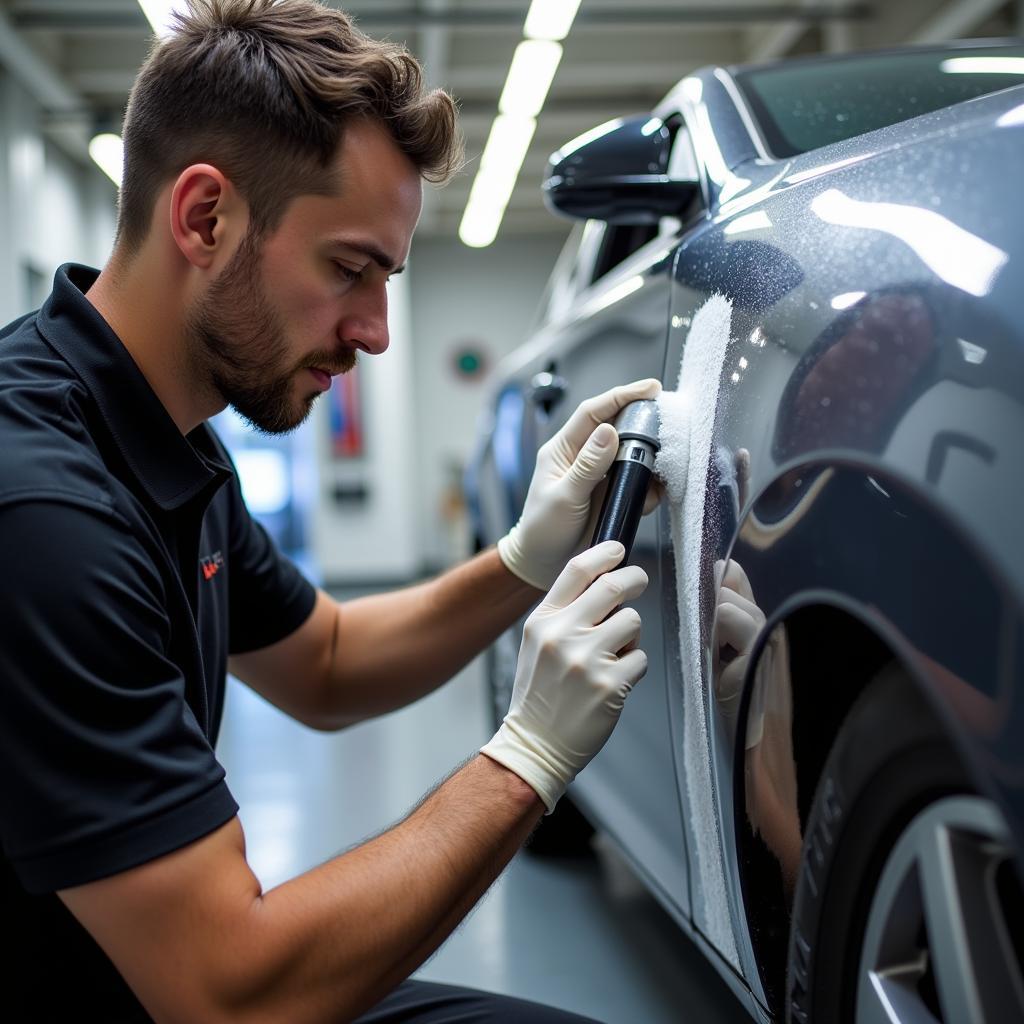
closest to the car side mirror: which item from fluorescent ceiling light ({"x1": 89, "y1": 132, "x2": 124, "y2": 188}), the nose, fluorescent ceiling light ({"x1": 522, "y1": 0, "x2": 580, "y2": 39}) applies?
the nose

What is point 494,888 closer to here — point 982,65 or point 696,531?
point 696,531

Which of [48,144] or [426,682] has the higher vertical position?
[48,144]

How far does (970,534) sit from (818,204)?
36 centimetres

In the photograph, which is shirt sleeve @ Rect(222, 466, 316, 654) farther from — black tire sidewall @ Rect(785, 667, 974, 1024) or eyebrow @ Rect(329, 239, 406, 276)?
black tire sidewall @ Rect(785, 667, 974, 1024)

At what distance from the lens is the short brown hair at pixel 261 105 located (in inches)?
40.1

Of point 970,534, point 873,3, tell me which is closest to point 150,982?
point 970,534

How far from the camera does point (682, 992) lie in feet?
5.24

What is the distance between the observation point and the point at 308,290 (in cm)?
104

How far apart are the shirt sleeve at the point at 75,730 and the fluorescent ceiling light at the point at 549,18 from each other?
183 inches

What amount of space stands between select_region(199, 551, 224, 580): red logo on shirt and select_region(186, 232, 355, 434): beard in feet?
0.61

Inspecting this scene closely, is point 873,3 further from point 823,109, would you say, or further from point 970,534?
point 970,534

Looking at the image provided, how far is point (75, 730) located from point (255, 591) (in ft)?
2.20

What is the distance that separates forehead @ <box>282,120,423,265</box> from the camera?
1.03 m

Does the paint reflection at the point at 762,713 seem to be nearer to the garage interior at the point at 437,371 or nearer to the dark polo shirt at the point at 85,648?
the dark polo shirt at the point at 85,648
